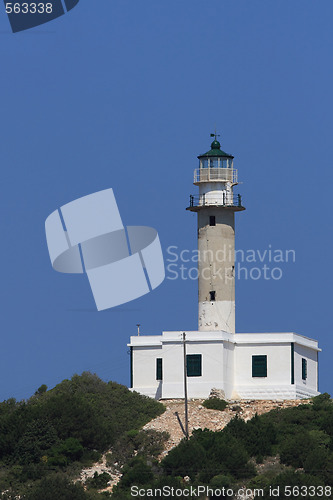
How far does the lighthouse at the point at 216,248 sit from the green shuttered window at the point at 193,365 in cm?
186

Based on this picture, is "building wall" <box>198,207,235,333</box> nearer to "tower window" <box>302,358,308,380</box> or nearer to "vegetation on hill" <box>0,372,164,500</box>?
"tower window" <box>302,358,308,380</box>

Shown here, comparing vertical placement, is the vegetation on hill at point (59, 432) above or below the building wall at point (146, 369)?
below

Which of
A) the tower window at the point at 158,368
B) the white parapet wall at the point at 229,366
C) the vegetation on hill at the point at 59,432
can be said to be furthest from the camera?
the tower window at the point at 158,368

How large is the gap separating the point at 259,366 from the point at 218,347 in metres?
2.00

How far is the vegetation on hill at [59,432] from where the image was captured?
175 feet

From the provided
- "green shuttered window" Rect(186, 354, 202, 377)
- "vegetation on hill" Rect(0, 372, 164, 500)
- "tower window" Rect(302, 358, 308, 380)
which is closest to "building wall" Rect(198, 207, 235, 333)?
"green shuttered window" Rect(186, 354, 202, 377)

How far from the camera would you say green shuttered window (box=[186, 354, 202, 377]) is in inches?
2378

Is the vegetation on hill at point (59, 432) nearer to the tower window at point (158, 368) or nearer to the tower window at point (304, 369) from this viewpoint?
the tower window at point (158, 368)

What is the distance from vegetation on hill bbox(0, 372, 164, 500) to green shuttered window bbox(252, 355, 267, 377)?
431cm

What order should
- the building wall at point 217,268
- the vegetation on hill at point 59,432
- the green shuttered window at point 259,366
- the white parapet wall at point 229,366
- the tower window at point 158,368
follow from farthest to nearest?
the building wall at point 217,268, the tower window at point 158,368, the green shuttered window at point 259,366, the white parapet wall at point 229,366, the vegetation on hill at point 59,432

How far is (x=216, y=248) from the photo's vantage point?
62.4 metres

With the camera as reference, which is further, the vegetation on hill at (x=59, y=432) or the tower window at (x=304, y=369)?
the tower window at (x=304, y=369)

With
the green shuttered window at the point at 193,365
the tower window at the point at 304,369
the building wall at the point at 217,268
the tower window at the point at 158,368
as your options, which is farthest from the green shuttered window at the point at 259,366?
the tower window at the point at 158,368

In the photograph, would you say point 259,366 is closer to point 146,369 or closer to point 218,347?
point 218,347
